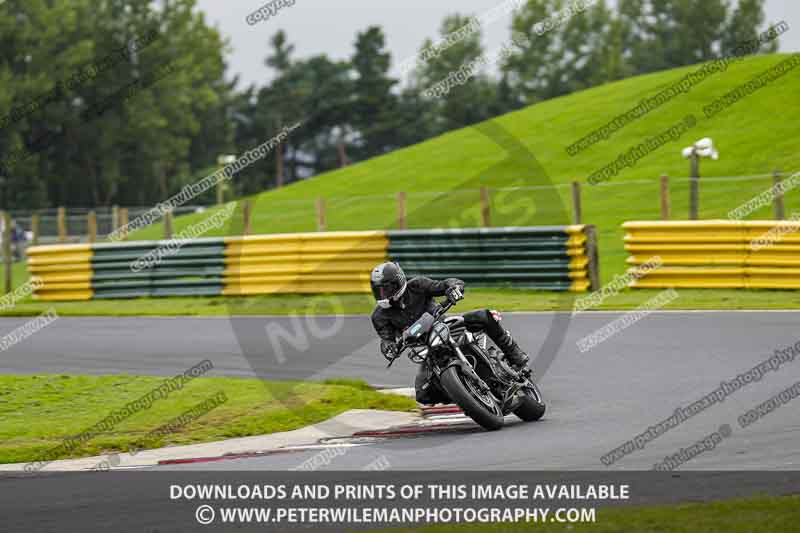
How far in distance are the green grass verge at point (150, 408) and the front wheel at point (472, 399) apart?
5.94 feet

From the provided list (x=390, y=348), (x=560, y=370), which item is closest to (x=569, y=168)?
(x=560, y=370)

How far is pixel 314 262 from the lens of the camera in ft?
80.7

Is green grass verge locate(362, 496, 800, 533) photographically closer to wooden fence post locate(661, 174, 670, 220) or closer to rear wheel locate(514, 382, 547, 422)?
rear wheel locate(514, 382, 547, 422)

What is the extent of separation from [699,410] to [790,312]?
7722 mm

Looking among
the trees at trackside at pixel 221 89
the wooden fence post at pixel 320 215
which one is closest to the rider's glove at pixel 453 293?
the wooden fence post at pixel 320 215

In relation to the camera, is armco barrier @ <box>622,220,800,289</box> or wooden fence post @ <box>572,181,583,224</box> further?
wooden fence post @ <box>572,181,583,224</box>

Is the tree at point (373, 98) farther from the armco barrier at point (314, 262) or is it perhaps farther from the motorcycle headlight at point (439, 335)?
the motorcycle headlight at point (439, 335)

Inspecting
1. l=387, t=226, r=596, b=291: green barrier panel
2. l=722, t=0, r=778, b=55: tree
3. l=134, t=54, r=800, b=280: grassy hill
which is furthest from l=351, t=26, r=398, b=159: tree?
l=387, t=226, r=596, b=291: green barrier panel

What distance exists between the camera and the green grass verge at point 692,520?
22.2 ft

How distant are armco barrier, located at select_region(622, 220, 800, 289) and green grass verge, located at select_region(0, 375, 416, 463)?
973 centimetres

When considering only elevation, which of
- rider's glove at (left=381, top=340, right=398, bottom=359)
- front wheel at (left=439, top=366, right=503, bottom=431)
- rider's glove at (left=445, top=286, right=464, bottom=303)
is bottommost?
front wheel at (left=439, top=366, right=503, bottom=431)

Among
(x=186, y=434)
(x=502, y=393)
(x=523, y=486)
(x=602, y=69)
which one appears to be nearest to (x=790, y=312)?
(x=502, y=393)

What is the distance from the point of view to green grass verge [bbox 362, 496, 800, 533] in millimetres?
6773

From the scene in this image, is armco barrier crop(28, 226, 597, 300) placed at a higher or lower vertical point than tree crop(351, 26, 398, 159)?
lower
